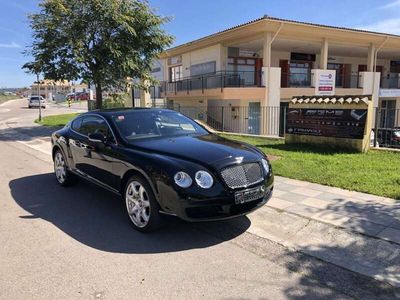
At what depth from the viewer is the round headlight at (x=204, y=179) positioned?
13.3 ft

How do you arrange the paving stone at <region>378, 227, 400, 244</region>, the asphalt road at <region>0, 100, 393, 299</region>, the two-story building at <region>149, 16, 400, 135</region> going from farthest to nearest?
the two-story building at <region>149, 16, 400, 135</region> → the paving stone at <region>378, 227, 400, 244</region> → the asphalt road at <region>0, 100, 393, 299</region>

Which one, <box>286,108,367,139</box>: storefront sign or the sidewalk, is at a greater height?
<box>286,108,367,139</box>: storefront sign

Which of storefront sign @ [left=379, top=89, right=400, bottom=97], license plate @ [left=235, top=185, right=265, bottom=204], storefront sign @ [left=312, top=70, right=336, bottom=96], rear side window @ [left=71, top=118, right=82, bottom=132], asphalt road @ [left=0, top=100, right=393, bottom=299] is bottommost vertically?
asphalt road @ [left=0, top=100, right=393, bottom=299]

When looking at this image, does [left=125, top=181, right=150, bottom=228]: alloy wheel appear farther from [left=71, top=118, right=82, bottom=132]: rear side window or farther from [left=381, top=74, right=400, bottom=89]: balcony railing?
[left=381, top=74, right=400, bottom=89]: balcony railing

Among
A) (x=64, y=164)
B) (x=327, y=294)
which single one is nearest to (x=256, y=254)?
(x=327, y=294)

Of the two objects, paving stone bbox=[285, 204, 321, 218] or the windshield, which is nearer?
paving stone bbox=[285, 204, 321, 218]

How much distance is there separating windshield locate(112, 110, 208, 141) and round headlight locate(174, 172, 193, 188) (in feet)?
4.41

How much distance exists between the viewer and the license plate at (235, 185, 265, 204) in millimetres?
4157

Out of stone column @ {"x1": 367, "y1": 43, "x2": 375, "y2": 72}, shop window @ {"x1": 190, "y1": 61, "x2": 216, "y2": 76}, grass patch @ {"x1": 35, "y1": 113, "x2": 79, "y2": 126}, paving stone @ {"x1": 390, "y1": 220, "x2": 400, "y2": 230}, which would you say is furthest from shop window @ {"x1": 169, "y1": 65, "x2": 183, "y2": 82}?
paving stone @ {"x1": 390, "y1": 220, "x2": 400, "y2": 230}

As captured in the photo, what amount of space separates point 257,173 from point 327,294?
1683 millimetres

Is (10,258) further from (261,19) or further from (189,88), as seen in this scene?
(189,88)

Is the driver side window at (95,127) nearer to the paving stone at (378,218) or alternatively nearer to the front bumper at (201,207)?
the front bumper at (201,207)

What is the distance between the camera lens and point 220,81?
21.6 metres

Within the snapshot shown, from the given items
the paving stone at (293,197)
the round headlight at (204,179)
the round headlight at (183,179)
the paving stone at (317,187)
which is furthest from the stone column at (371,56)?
the round headlight at (183,179)
